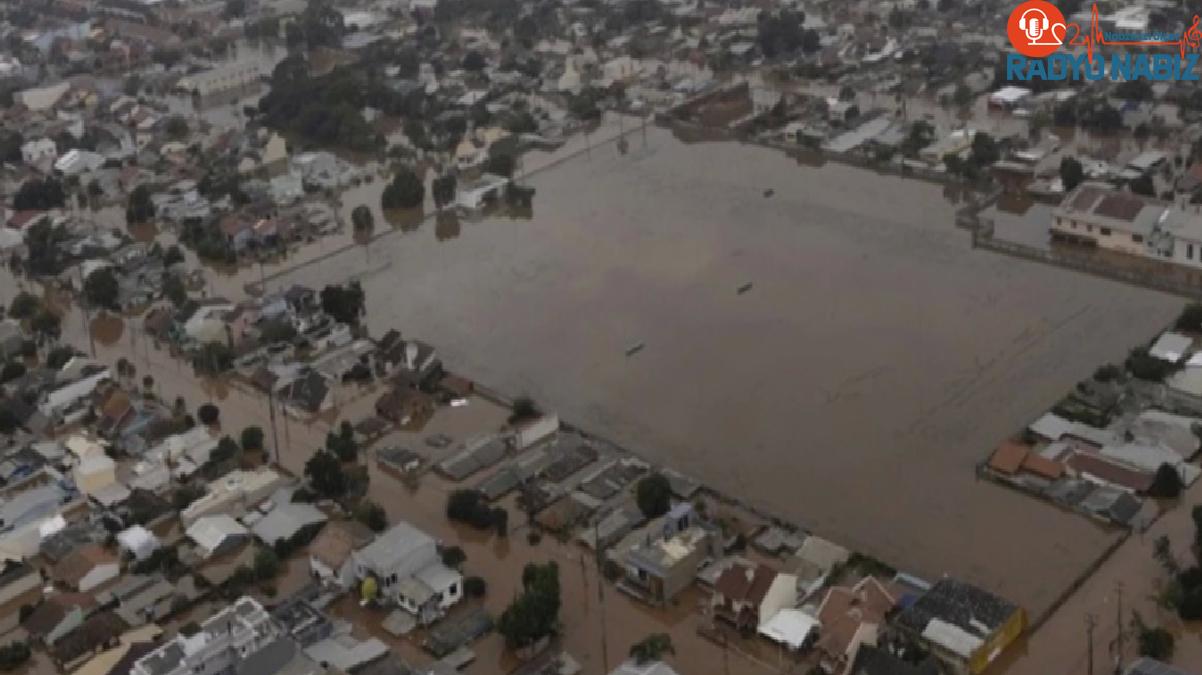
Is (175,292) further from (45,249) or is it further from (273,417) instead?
(273,417)

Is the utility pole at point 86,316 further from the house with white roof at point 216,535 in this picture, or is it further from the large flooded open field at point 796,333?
the house with white roof at point 216,535

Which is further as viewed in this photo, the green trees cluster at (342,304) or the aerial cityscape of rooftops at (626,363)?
the green trees cluster at (342,304)

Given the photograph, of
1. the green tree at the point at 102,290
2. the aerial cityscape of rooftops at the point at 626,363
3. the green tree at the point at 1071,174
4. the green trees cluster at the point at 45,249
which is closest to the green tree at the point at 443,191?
the aerial cityscape of rooftops at the point at 626,363

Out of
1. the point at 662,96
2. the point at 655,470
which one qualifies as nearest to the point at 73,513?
the point at 655,470

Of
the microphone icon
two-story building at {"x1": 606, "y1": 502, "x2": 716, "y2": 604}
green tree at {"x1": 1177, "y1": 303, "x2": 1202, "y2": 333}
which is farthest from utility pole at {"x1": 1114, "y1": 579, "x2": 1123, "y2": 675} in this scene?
the microphone icon

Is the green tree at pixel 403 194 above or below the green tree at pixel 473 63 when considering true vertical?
below

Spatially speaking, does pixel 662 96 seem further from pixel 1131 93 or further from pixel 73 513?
pixel 73 513
